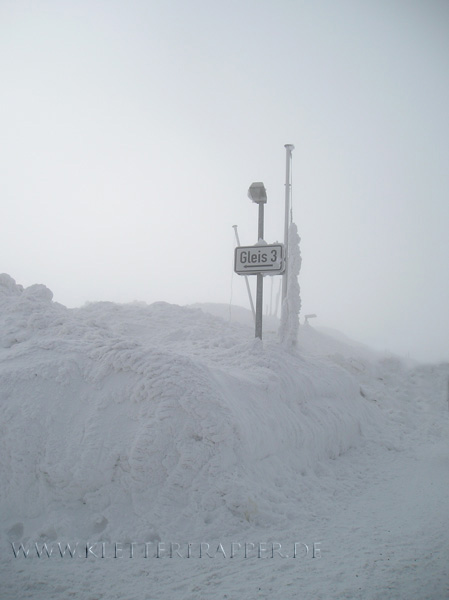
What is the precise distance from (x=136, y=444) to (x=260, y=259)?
4317mm

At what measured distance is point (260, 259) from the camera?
8.02 meters

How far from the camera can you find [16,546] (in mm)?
3910

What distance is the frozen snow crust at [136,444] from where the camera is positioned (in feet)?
14.0

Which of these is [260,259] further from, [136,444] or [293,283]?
[136,444]

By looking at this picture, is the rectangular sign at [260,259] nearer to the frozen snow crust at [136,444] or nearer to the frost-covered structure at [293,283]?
the frost-covered structure at [293,283]

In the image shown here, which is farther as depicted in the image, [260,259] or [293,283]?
[293,283]

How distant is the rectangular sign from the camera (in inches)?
311

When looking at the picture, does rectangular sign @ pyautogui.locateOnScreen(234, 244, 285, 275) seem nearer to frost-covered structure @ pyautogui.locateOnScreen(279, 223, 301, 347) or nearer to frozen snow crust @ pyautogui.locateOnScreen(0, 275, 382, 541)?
frost-covered structure @ pyautogui.locateOnScreen(279, 223, 301, 347)

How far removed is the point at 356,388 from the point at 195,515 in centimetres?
641

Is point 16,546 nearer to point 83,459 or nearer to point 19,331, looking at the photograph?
point 83,459

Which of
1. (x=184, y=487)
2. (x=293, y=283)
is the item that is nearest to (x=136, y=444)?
(x=184, y=487)

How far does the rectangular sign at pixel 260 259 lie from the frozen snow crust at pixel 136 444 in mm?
2150

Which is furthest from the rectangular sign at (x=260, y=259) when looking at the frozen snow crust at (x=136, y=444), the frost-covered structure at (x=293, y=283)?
the frozen snow crust at (x=136, y=444)

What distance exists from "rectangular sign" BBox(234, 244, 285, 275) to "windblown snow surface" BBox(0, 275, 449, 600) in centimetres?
180
